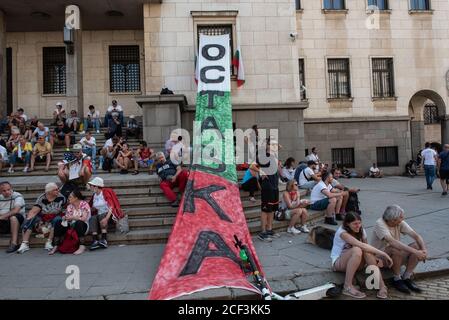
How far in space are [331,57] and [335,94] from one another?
2199 mm

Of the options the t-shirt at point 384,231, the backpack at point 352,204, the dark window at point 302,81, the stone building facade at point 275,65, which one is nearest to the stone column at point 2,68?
the stone building facade at point 275,65

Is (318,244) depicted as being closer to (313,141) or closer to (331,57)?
(313,141)

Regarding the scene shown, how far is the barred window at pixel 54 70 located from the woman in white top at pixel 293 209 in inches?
544

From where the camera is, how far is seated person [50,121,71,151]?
12.1m

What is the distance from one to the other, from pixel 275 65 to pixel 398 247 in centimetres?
1130

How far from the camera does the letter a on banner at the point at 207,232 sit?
4.61m

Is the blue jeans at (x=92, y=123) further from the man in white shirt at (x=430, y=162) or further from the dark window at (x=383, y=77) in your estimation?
the dark window at (x=383, y=77)

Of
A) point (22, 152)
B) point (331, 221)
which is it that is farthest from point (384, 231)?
point (22, 152)

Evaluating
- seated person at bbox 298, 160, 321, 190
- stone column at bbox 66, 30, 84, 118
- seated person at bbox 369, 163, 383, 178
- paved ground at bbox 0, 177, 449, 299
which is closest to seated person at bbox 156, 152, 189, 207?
paved ground at bbox 0, 177, 449, 299

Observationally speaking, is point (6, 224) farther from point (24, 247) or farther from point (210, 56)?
point (210, 56)

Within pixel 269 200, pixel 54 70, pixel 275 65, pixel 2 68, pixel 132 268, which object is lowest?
pixel 132 268

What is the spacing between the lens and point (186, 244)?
5469 millimetres

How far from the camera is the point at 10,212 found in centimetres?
665
